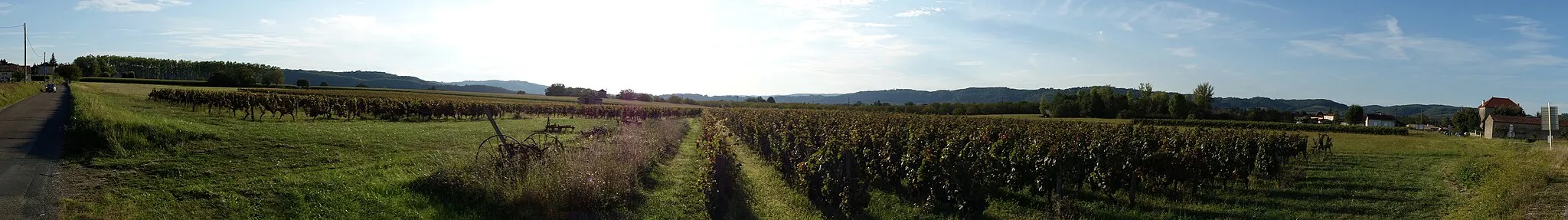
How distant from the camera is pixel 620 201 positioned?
10.1 metres

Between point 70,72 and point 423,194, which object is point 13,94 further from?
point 70,72

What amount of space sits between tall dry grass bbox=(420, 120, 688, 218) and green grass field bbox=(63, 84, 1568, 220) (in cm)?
35

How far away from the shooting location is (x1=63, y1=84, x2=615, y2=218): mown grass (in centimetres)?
834

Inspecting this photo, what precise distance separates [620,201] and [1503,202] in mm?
12608

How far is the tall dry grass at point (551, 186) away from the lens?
9367 mm

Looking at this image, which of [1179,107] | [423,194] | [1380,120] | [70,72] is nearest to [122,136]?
[423,194]

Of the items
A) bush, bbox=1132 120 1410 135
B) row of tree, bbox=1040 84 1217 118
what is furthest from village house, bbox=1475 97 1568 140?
row of tree, bbox=1040 84 1217 118

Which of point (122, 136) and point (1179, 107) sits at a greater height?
point (1179, 107)

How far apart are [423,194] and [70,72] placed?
4406 inches

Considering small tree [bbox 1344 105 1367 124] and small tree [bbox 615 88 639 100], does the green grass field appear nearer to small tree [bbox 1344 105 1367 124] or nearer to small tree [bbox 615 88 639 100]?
small tree [bbox 615 88 639 100]

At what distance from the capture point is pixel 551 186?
9.40 meters

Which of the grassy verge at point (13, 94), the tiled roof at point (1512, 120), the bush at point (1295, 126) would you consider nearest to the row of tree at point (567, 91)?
the grassy verge at point (13, 94)

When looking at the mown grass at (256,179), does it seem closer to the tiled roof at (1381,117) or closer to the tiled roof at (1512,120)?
the tiled roof at (1512,120)

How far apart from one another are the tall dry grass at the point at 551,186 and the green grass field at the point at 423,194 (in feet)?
1.14
